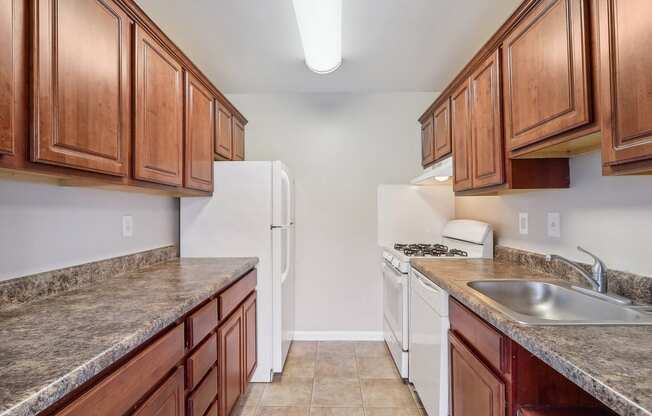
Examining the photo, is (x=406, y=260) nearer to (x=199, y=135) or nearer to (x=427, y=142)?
(x=427, y=142)

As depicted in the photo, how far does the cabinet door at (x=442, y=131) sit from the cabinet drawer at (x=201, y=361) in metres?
1.99

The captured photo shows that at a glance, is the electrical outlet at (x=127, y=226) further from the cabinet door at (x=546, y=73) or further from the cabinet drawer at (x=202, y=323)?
the cabinet door at (x=546, y=73)

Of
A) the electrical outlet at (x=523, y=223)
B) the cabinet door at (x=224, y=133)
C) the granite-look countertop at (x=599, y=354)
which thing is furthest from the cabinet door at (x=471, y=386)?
the cabinet door at (x=224, y=133)

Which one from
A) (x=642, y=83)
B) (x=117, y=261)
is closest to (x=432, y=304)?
(x=642, y=83)

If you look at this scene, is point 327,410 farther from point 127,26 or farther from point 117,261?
point 127,26

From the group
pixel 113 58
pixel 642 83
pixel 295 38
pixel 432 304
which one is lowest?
pixel 432 304

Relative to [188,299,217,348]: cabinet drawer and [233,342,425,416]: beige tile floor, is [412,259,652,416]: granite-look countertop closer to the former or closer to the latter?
[188,299,217,348]: cabinet drawer

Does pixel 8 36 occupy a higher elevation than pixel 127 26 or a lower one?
lower

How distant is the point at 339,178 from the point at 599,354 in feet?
8.32

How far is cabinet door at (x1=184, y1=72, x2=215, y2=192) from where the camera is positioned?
1930 mm

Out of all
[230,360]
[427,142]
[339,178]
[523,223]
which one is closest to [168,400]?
[230,360]

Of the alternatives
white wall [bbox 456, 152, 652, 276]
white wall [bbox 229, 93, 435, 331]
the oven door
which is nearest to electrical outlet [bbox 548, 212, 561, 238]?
white wall [bbox 456, 152, 652, 276]

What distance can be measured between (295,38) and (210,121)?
2.67ft

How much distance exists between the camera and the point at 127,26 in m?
1.38
